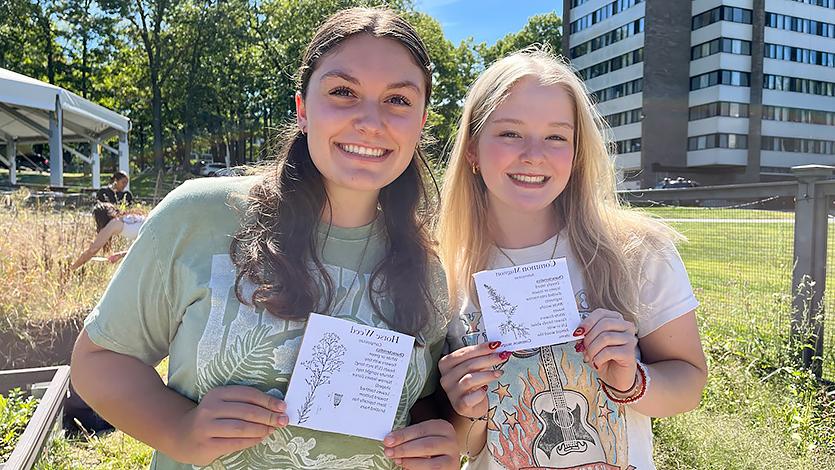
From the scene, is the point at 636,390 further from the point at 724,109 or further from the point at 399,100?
the point at 724,109

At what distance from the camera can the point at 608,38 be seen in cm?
5216

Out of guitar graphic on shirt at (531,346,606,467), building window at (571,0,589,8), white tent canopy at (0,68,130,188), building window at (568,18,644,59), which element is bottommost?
guitar graphic on shirt at (531,346,606,467)

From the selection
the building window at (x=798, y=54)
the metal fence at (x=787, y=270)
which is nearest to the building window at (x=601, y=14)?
the building window at (x=798, y=54)

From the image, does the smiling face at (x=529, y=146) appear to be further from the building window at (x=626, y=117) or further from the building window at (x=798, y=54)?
the building window at (x=798, y=54)

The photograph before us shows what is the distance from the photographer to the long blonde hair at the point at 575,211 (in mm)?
1929

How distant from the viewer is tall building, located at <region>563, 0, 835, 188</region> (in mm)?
46188

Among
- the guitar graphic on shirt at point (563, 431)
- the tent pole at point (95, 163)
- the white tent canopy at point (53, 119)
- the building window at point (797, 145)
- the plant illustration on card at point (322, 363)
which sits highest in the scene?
the building window at point (797, 145)

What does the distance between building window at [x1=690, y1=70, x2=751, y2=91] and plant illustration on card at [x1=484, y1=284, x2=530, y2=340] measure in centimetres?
5053

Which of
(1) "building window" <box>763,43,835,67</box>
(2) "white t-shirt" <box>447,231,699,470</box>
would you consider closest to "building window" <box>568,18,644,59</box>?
(1) "building window" <box>763,43,835,67</box>

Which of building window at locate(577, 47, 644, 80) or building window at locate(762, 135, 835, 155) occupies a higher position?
building window at locate(577, 47, 644, 80)

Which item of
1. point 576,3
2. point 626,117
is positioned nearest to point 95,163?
point 626,117

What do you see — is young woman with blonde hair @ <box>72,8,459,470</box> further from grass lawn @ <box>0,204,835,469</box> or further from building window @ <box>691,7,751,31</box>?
building window @ <box>691,7,751,31</box>

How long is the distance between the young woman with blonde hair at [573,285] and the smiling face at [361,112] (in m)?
0.46

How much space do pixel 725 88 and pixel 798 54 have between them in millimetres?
7744
